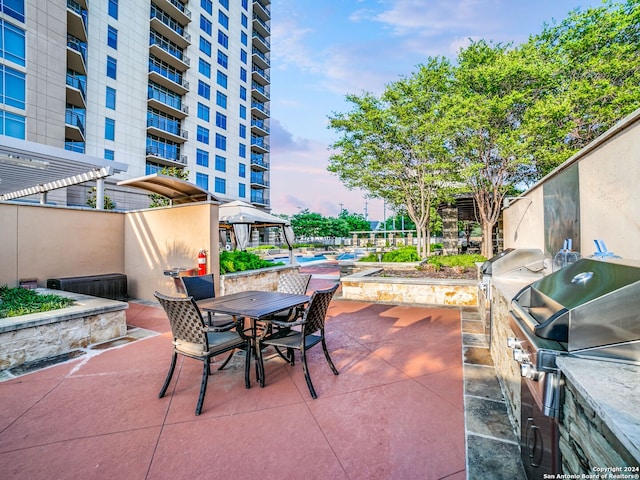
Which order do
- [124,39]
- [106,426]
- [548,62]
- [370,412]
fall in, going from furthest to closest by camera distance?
1. [124,39]
2. [548,62]
3. [370,412]
4. [106,426]

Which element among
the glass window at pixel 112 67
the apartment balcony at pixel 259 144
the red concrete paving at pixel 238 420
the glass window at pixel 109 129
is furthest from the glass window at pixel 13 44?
the apartment balcony at pixel 259 144

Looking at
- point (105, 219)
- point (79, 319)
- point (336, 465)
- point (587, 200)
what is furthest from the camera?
point (105, 219)

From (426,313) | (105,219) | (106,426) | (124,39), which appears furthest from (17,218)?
(124,39)

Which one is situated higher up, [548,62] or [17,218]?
[548,62]

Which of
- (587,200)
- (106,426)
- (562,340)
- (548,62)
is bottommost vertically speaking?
(106,426)

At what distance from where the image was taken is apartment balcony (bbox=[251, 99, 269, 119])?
31.3 m

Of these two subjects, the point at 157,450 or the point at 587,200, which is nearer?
the point at 157,450

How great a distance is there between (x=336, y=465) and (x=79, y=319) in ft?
12.8

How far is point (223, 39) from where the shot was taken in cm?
2672

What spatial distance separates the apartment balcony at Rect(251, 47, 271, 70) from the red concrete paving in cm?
3473

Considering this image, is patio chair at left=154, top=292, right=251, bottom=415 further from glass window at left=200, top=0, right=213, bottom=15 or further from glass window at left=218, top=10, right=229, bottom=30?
glass window at left=218, top=10, right=229, bottom=30

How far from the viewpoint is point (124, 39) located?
19.2 m

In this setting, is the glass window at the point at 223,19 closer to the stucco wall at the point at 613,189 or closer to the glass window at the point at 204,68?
the glass window at the point at 204,68

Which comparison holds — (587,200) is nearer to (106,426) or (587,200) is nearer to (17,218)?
(106,426)
